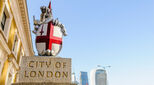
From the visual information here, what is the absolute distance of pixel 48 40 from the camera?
4.50 meters

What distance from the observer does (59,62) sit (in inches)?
162

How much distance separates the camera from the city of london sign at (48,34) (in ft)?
14.7

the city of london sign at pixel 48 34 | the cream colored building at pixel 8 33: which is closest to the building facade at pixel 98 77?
the cream colored building at pixel 8 33

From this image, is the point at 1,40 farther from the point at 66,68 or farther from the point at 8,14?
the point at 66,68

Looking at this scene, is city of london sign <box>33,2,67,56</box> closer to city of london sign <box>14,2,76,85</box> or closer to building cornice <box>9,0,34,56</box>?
city of london sign <box>14,2,76,85</box>

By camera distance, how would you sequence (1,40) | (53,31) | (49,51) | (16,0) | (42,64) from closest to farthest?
(42,64) → (49,51) → (53,31) → (1,40) → (16,0)

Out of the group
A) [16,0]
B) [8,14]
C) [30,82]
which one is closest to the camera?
[30,82]

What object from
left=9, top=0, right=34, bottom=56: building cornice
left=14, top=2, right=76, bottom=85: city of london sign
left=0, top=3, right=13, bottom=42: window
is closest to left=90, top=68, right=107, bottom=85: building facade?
left=9, top=0, right=34, bottom=56: building cornice

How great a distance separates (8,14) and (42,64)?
8.37 metres

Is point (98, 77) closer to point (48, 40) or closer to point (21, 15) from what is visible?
point (21, 15)

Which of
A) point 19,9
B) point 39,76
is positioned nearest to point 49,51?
point 39,76

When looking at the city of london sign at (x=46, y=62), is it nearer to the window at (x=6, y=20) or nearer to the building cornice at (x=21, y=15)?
the window at (x=6, y=20)

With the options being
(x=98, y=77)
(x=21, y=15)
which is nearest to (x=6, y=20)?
(x=21, y=15)

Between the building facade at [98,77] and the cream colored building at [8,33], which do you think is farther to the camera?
the building facade at [98,77]
